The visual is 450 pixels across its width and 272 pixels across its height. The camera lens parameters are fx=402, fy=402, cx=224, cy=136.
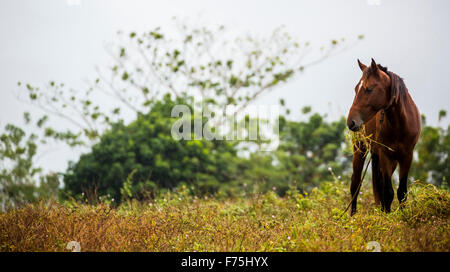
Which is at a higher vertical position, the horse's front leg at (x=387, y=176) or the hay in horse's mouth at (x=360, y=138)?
the hay in horse's mouth at (x=360, y=138)

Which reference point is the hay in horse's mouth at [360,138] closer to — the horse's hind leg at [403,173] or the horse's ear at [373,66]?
the horse's hind leg at [403,173]

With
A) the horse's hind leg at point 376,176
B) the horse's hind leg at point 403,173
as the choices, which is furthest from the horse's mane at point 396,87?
the horse's hind leg at point 376,176

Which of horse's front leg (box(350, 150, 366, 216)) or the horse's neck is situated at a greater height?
the horse's neck

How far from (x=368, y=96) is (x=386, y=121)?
686 millimetres

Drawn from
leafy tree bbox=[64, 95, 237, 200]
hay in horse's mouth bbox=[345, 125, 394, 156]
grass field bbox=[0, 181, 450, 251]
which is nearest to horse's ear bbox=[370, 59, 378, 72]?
hay in horse's mouth bbox=[345, 125, 394, 156]

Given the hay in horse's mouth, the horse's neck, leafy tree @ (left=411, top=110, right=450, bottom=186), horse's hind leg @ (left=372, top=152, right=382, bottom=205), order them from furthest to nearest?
leafy tree @ (left=411, top=110, right=450, bottom=186) < horse's hind leg @ (left=372, top=152, right=382, bottom=205) < the hay in horse's mouth < the horse's neck

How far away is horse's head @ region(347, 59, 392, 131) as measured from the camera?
465 centimetres

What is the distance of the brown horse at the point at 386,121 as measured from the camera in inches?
186

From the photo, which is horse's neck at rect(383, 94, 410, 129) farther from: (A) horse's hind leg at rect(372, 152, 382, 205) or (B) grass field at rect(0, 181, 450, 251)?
(B) grass field at rect(0, 181, 450, 251)

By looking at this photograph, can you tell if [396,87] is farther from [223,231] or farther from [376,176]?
[223,231]

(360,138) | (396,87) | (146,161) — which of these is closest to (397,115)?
(396,87)

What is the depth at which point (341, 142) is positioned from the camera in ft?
60.1
